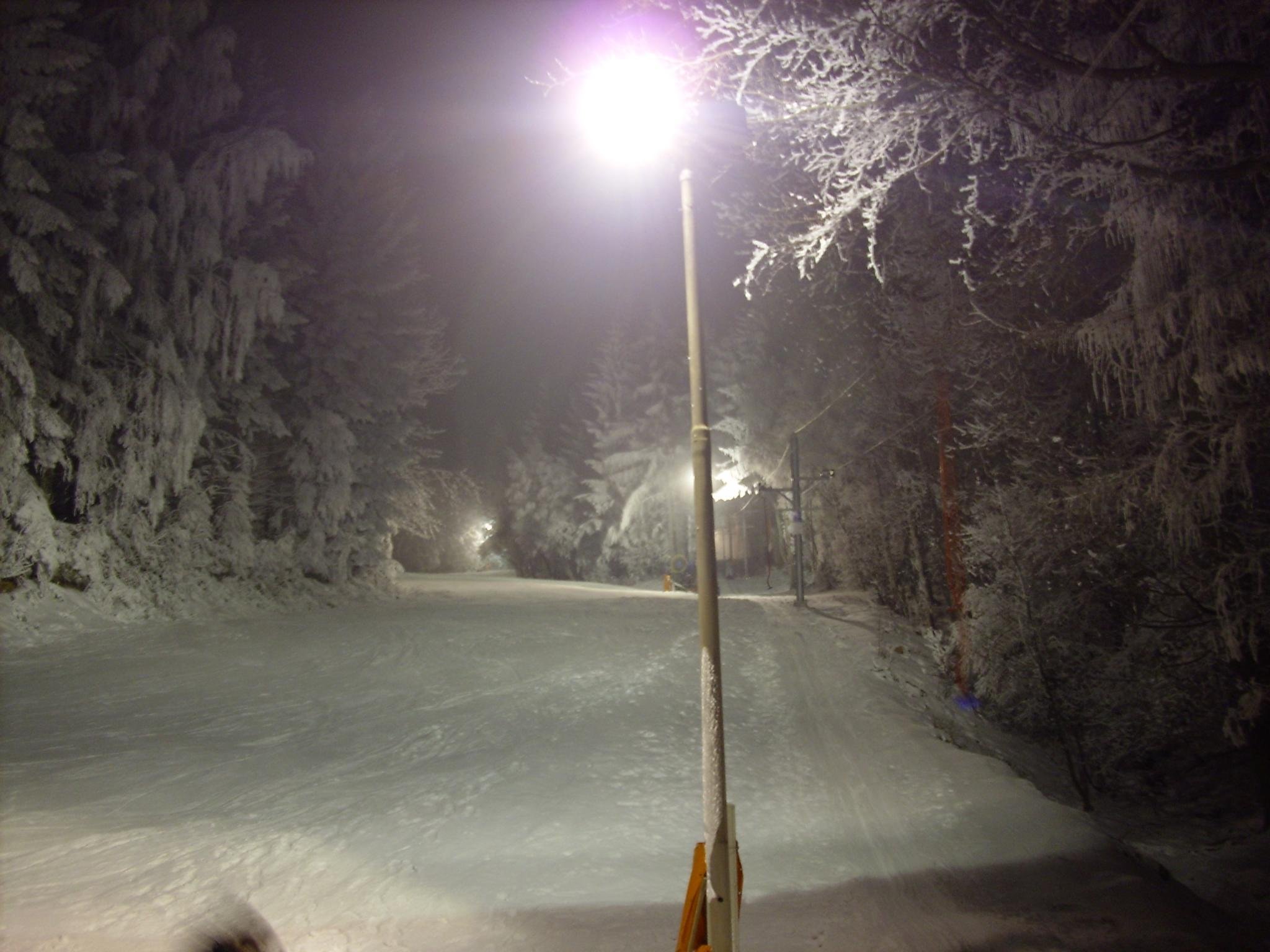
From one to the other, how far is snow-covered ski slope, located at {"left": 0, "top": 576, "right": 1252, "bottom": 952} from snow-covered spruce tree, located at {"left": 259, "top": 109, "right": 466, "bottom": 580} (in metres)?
6.18

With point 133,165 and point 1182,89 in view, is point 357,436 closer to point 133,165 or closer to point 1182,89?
point 133,165

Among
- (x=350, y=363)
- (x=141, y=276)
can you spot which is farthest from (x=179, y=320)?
(x=350, y=363)

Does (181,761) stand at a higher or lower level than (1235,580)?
lower

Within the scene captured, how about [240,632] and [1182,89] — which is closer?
[1182,89]

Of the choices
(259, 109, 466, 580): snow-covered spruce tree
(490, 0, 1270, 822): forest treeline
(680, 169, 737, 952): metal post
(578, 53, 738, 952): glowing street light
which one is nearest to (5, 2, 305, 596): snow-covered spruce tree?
(259, 109, 466, 580): snow-covered spruce tree

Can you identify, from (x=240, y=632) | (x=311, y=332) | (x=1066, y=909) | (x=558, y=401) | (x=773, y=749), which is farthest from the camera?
(x=558, y=401)

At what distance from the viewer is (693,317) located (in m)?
5.83

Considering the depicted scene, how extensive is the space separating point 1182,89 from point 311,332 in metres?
20.7

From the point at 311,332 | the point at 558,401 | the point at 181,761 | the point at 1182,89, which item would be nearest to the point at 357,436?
the point at 311,332

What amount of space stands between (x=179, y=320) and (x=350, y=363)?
5646 millimetres

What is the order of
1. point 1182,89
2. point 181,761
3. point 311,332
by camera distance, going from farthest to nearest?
1. point 311,332
2. point 181,761
3. point 1182,89

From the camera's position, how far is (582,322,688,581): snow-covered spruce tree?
44844 millimetres

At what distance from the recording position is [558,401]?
5591 cm

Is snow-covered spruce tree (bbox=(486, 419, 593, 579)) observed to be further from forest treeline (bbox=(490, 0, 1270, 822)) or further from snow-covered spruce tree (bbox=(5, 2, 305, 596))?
forest treeline (bbox=(490, 0, 1270, 822))
